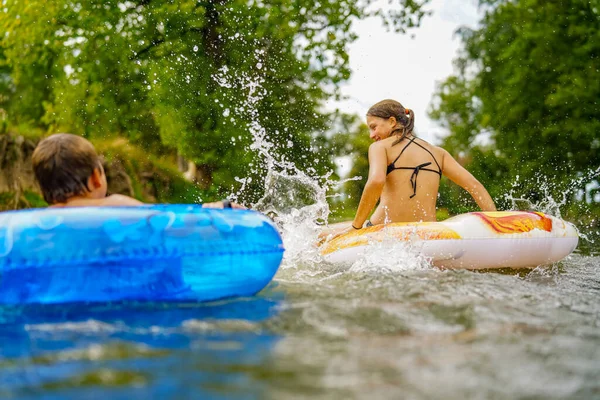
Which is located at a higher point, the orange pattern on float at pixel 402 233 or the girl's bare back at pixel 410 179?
the girl's bare back at pixel 410 179

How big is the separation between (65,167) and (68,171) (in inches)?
1.4

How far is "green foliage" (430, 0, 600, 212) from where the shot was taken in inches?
650

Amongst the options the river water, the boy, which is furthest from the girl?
the boy

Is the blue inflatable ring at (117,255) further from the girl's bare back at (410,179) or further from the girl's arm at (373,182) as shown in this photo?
the girl's bare back at (410,179)

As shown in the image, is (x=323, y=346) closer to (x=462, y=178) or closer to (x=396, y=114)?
(x=396, y=114)

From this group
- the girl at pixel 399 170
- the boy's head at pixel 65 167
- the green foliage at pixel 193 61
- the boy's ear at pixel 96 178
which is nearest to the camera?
the boy's head at pixel 65 167

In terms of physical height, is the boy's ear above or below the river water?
above

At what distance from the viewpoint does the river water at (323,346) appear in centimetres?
187

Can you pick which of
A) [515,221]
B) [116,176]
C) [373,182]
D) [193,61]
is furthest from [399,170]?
[193,61]

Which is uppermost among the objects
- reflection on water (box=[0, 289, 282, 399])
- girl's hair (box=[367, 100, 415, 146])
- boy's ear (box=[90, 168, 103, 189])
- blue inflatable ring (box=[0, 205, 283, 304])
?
girl's hair (box=[367, 100, 415, 146])

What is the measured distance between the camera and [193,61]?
13.9 metres

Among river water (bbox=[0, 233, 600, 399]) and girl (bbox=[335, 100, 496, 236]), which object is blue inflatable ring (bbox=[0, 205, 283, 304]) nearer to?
river water (bbox=[0, 233, 600, 399])

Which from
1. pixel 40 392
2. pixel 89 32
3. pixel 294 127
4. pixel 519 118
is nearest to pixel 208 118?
pixel 294 127

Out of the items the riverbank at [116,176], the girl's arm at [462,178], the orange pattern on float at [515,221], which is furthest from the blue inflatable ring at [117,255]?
the riverbank at [116,176]
